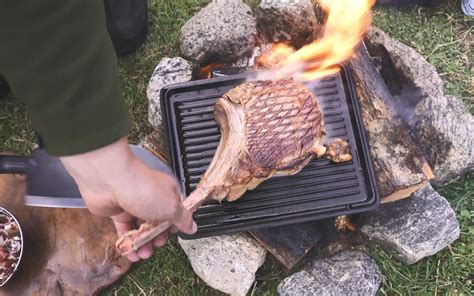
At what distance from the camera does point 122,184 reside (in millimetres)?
1377

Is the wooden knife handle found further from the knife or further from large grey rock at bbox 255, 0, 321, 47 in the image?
large grey rock at bbox 255, 0, 321, 47

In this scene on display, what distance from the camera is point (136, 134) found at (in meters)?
3.00

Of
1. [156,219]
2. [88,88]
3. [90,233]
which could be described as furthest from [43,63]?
[90,233]

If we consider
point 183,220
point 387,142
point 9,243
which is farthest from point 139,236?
point 387,142

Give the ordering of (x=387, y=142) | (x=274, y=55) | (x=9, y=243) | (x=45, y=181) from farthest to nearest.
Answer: (x=274, y=55)
(x=9, y=243)
(x=387, y=142)
(x=45, y=181)

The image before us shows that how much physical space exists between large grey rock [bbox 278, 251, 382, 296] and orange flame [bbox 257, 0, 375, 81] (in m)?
0.91

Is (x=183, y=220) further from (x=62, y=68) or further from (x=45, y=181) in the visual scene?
(x=45, y=181)

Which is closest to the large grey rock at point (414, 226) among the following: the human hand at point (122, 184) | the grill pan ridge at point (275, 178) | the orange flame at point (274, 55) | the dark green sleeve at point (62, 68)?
the grill pan ridge at point (275, 178)

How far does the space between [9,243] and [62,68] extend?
157 cm

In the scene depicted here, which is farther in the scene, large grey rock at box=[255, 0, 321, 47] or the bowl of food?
large grey rock at box=[255, 0, 321, 47]

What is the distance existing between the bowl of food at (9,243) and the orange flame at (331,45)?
4.73 ft

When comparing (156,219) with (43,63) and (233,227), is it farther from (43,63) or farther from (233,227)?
(233,227)

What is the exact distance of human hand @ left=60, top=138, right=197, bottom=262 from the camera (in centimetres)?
134

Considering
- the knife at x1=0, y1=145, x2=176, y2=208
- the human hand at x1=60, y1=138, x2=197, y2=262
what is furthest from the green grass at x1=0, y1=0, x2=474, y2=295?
Result: the human hand at x1=60, y1=138, x2=197, y2=262
